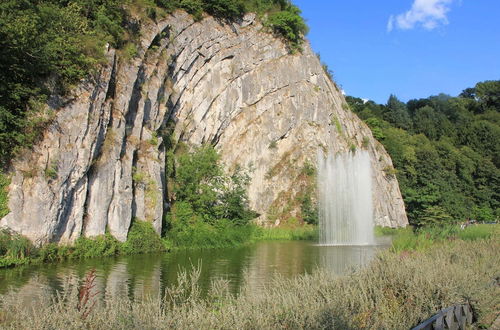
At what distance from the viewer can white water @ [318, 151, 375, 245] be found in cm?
3422

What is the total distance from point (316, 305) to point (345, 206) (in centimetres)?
3016

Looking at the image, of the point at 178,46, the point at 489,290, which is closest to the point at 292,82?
the point at 178,46

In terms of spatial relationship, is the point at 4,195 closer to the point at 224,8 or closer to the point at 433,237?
the point at 433,237

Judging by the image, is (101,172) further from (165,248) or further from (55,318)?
(55,318)

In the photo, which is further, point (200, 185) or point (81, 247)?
point (200, 185)

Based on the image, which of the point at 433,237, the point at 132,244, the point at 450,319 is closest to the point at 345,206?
the point at 433,237

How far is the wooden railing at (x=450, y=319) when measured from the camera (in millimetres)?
5791

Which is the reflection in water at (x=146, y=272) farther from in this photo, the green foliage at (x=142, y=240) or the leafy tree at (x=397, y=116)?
the leafy tree at (x=397, y=116)

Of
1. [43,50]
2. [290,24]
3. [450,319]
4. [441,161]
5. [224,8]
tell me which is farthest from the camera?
[441,161]

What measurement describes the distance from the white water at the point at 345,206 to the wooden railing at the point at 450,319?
24.7m

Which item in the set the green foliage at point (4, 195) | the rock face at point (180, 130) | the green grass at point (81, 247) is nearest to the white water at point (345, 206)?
the rock face at point (180, 130)

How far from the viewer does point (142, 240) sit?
22.2 meters

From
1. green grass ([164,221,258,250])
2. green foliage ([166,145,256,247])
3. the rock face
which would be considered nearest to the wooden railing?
the rock face

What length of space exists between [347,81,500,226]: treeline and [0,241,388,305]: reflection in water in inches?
1125
